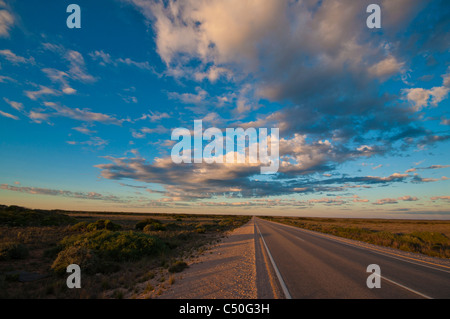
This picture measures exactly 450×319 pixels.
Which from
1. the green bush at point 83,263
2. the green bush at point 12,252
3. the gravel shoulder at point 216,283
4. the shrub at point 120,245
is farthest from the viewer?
the shrub at point 120,245

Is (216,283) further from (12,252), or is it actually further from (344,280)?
(12,252)

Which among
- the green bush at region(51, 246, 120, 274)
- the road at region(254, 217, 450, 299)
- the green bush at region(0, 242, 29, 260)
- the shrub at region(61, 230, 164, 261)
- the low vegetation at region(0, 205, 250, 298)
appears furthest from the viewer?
the shrub at region(61, 230, 164, 261)

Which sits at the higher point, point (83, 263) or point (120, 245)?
point (83, 263)

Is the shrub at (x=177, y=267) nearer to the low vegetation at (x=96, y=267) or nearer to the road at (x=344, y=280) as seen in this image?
the low vegetation at (x=96, y=267)

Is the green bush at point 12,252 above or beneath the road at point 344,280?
beneath

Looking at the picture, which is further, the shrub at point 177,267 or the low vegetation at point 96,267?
the shrub at point 177,267

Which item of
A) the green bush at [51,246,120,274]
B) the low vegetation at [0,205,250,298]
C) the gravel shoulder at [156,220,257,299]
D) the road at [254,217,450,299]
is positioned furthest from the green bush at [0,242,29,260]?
the road at [254,217,450,299]

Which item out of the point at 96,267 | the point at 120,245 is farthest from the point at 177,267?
the point at 120,245

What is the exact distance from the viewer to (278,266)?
8828mm

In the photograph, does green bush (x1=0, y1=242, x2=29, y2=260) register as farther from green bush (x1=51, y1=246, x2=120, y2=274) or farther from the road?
the road

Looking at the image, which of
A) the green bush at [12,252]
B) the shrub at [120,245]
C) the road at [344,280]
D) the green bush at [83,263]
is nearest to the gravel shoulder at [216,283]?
the road at [344,280]

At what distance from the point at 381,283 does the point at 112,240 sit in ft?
45.9

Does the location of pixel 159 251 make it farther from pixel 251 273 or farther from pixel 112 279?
pixel 251 273
